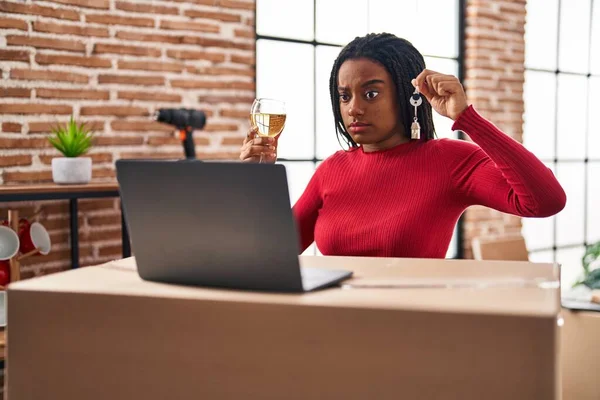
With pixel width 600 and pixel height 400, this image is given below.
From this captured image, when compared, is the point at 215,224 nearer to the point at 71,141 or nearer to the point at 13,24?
the point at 71,141

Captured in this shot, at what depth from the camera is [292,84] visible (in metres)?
3.84

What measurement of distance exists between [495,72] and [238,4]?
2.02m

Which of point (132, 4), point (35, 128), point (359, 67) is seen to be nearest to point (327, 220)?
point (359, 67)

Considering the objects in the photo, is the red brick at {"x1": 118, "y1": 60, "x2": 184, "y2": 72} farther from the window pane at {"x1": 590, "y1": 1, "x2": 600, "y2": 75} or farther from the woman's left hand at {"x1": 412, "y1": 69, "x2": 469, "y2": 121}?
the window pane at {"x1": 590, "y1": 1, "x2": 600, "y2": 75}

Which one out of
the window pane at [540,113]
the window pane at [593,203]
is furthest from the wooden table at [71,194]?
the window pane at [593,203]

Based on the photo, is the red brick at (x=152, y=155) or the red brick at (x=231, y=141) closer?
the red brick at (x=152, y=155)

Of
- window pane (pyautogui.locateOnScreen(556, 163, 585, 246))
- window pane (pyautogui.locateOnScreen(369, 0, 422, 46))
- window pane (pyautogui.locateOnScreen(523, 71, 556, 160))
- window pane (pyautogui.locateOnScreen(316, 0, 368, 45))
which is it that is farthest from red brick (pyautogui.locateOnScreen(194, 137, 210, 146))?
window pane (pyautogui.locateOnScreen(556, 163, 585, 246))

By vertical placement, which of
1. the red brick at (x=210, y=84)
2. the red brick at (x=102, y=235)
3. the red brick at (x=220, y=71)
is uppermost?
the red brick at (x=220, y=71)

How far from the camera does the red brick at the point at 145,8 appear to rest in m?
3.04

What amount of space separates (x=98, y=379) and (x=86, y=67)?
2.41 metres

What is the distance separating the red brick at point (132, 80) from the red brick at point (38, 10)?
27 centimetres

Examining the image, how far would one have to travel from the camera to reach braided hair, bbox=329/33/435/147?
1.59 meters

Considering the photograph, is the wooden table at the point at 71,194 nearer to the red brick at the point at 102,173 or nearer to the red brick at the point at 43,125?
the red brick at the point at 102,173

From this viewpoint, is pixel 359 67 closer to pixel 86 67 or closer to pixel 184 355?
pixel 184 355
